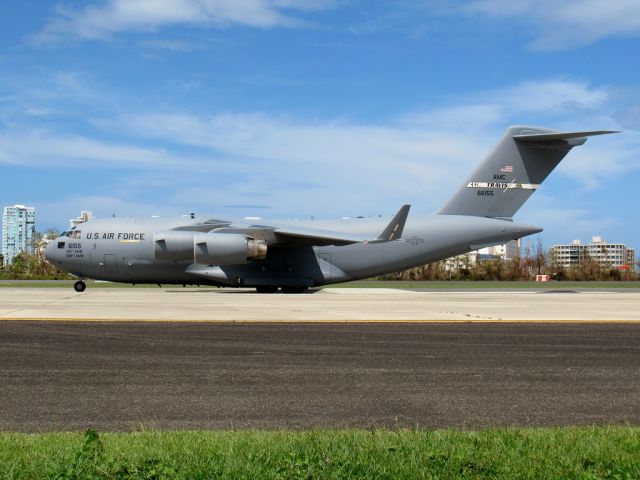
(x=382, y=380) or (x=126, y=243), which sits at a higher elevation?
(x=126, y=243)

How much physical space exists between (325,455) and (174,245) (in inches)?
1000

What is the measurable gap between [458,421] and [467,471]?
1.98 meters

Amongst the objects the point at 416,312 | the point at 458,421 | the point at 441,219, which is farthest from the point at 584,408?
the point at 441,219

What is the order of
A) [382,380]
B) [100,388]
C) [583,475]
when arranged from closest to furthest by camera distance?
[583,475], [100,388], [382,380]

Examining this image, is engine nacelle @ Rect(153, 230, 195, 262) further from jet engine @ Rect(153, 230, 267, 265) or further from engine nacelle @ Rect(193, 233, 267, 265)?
engine nacelle @ Rect(193, 233, 267, 265)

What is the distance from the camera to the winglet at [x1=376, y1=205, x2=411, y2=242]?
2889 cm

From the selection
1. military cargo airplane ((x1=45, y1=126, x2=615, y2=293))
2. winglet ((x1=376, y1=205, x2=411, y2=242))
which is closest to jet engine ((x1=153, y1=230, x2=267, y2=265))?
military cargo airplane ((x1=45, y1=126, x2=615, y2=293))

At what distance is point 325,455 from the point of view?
5297mm

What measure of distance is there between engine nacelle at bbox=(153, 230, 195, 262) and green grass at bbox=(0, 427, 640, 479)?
24.1m

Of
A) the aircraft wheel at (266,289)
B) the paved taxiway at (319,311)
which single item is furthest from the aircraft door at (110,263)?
the paved taxiway at (319,311)

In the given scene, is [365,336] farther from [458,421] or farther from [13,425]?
[13,425]

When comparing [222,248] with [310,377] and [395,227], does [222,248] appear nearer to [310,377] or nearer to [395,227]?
[395,227]

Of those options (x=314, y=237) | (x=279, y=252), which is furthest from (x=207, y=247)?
(x=314, y=237)

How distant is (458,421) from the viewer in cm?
692
